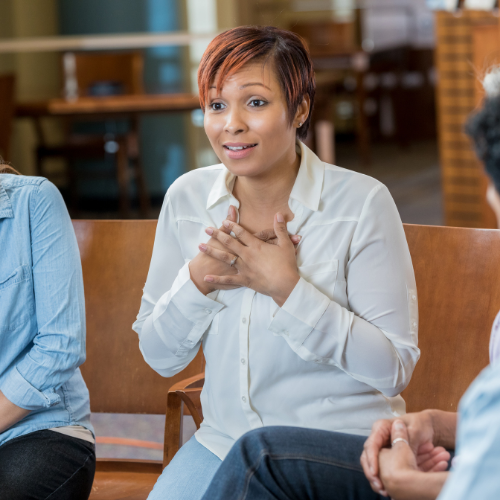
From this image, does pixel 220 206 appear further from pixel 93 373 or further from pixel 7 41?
pixel 7 41

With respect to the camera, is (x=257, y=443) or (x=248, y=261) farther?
(x=248, y=261)

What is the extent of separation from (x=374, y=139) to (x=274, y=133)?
8.26m

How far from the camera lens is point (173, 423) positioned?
1.50 meters

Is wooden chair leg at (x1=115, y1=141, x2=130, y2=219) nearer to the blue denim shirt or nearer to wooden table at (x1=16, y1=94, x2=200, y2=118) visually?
wooden table at (x1=16, y1=94, x2=200, y2=118)

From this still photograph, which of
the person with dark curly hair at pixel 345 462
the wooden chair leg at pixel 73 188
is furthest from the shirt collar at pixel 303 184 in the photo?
the wooden chair leg at pixel 73 188

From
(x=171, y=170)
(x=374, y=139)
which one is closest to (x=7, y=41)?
(x=171, y=170)

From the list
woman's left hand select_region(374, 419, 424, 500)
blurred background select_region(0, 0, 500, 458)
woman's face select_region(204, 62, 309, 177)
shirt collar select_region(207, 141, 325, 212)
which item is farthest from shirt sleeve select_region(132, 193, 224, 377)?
blurred background select_region(0, 0, 500, 458)

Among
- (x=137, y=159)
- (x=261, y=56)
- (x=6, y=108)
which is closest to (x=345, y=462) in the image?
(x=261, y=56)

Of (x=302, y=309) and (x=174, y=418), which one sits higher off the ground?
(x=302, y=309)

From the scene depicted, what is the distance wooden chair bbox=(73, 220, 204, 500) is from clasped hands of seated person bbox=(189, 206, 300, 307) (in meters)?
0.45

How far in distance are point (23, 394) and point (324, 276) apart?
Answer: 57 centimetres

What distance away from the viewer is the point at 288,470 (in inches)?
43.6

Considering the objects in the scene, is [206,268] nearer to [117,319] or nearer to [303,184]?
[303,184]

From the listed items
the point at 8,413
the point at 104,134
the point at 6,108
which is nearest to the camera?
the point at 8,413
